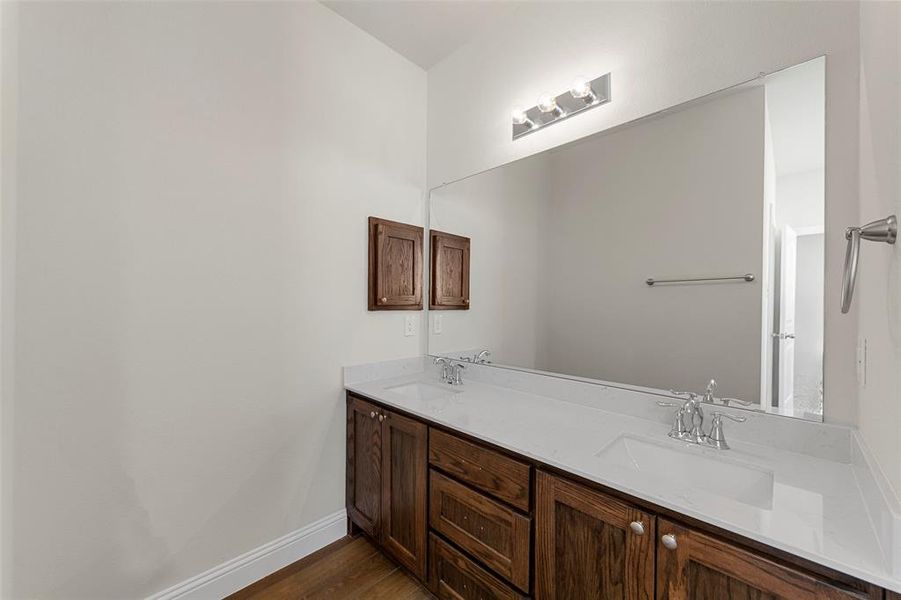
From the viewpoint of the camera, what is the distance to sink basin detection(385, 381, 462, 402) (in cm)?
189

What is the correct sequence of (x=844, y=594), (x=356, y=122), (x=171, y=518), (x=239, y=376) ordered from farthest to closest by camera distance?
(x=356, y=122) → (x=239, y=376) → (x=171, y=518) → (x=844, y=594)

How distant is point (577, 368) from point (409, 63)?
6.67ft

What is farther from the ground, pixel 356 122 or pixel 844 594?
pixel 356 122

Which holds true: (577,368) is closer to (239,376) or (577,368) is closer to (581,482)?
(581,482)

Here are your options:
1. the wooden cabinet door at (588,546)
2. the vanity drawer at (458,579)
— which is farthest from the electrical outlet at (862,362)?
the vanity drawer at (458,579)

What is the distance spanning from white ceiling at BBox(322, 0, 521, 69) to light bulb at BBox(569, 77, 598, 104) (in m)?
0.63

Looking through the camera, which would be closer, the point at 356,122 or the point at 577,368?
the point at 577,368

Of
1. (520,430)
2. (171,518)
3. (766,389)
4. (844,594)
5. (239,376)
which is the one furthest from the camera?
(239,376)

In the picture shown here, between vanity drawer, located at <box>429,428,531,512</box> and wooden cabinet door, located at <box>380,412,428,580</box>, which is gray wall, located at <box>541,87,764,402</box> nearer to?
vanity drawer, located at <box>429,428,531,512</box>

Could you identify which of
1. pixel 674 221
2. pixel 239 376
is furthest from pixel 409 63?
pixel 239 376

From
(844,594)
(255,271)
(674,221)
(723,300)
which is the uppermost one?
(674,221)

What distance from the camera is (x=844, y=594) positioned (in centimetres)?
65

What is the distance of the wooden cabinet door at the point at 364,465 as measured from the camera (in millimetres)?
1713

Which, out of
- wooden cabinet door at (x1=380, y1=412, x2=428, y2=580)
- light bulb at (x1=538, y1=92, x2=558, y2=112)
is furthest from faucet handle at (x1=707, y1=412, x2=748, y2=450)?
light bulb at (x1=538, y1=92, x2=558, y2=112)
